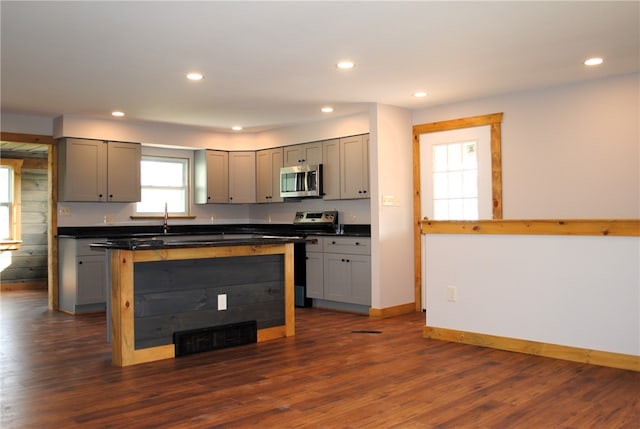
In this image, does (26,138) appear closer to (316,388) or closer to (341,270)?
(341,270)

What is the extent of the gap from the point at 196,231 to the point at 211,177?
822 millimetres

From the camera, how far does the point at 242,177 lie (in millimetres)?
8383

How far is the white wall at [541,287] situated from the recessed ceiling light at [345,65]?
1.65 m

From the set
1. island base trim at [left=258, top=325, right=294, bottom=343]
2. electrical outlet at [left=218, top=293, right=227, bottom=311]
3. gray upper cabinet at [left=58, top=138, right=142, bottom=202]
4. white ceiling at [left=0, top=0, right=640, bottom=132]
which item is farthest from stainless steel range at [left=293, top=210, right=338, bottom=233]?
electrical outlet at [left=218, top=293, right=227, bottom=311]

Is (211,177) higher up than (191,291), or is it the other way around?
(211,177)

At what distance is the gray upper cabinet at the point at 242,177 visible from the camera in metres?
8.34

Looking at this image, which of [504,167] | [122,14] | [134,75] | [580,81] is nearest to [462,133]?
[504,167]

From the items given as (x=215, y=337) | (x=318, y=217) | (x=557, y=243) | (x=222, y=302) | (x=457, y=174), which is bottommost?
(x=215, y=337)

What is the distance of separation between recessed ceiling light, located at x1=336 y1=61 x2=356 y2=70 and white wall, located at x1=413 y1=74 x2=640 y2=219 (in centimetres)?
201

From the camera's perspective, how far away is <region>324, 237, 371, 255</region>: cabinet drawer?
6445mm

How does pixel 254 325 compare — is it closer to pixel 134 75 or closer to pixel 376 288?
pixel 376 288

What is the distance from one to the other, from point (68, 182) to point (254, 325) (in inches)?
135

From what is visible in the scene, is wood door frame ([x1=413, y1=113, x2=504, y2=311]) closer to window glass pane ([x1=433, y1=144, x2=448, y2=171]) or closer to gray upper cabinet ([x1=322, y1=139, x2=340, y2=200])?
window glass pane ([x1=433, y1=144, x2=448, y2=171])

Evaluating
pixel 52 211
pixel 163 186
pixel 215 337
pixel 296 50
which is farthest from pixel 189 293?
pixel 163 186
